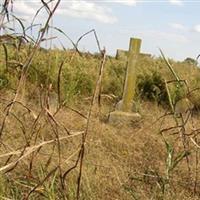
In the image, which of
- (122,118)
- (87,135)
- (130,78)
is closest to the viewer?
(87,135)

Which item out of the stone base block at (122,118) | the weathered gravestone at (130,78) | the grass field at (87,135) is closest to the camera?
the grass field at (87,135)

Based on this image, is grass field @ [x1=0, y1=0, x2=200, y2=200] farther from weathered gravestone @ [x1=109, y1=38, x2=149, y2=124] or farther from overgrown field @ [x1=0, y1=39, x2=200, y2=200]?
weathered gravestone @ [x1=109, y1=38, x2=149, y2=124]

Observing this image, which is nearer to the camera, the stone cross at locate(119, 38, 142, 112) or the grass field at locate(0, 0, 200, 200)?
the grass field at locate(0, 0, 200, 200)

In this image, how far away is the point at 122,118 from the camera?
643 cm

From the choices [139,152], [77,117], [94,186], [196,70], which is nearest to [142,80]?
[196,70]

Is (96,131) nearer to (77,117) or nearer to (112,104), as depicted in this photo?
(77,117)

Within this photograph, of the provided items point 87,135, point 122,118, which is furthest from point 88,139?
point 122,118

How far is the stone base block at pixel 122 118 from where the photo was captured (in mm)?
6387

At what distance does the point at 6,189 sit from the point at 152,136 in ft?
11.5

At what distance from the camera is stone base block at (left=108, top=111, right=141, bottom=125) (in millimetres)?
6387

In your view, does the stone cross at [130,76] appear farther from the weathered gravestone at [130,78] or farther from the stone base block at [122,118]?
the stone base block at [122,118]

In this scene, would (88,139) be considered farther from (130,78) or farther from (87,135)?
(130,78)

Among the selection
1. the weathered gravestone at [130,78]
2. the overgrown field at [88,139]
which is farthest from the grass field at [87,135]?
the weathered gravestone at [130,78]

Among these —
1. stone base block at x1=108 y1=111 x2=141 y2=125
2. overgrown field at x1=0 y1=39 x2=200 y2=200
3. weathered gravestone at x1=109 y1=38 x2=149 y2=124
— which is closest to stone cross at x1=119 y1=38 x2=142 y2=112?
weathered gravestone at x1=109 y1=38 x2=149 y2=124
